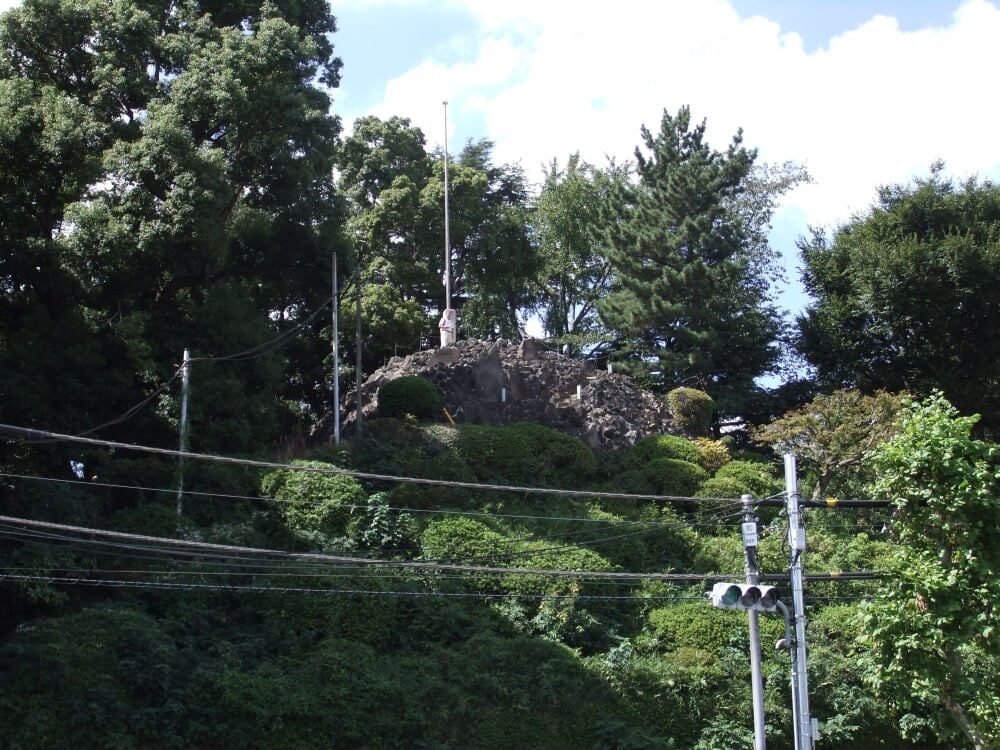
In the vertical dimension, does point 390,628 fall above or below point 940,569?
below

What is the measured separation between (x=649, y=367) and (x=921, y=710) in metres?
16.8

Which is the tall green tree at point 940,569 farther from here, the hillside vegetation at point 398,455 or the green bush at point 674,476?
the green bush at point 674,476

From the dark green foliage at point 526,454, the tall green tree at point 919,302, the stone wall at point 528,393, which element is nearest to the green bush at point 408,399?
the stone wall at point 528,393

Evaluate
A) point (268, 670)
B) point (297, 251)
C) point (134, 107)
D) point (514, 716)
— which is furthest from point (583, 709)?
point (134, 107)

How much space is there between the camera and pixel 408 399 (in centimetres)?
2648

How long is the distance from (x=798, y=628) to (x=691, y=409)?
17.4m

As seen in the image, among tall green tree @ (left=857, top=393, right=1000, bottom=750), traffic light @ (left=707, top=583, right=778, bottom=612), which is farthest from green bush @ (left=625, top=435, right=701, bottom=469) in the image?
traffic light @ (left=707, top=583, right=778, bottom=612)

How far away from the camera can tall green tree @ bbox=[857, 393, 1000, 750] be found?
42.0ft

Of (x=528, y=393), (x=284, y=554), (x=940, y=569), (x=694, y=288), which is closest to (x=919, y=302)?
(x=694, y=288)

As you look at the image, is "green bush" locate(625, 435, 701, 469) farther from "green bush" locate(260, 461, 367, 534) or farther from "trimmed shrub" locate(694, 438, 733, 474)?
"green bush" locate(260, 461, 367, 534)

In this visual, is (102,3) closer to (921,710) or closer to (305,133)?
(305,133)

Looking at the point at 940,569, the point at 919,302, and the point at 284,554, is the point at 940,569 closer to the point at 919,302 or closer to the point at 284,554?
the point at 284,554

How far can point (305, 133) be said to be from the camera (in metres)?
24.5

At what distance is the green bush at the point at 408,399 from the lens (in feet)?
86.9
